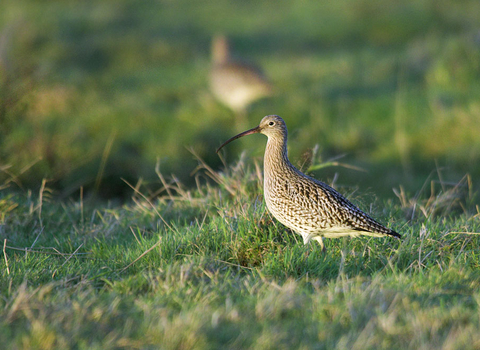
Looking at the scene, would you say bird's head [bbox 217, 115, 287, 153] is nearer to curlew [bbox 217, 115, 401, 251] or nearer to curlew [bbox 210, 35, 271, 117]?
curlew [bbox 217, 115, 401, 251]

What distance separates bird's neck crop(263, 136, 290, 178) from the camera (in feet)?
16.4

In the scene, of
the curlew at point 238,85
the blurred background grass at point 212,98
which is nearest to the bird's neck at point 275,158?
the blurred background grass at point 212,98

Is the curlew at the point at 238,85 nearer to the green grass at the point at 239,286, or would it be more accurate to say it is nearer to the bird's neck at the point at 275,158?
the green grass at the point at 239,286

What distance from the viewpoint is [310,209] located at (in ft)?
15.2

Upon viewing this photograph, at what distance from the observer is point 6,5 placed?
17016 mm

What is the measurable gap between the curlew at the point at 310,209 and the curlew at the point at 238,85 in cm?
602

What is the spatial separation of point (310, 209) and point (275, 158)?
636mm

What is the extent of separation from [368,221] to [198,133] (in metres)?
6.20

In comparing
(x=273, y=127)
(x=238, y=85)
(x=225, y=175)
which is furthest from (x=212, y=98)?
(x=273, y=127)

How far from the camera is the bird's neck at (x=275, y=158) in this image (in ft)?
16.4

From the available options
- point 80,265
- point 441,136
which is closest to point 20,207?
point 80,265

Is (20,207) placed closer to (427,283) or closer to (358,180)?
(427,283)

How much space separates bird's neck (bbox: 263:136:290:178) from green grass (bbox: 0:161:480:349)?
35cm

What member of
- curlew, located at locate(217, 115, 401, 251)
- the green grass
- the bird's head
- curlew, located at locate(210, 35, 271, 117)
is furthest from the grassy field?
the bird's head
